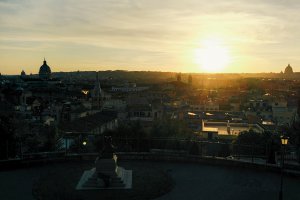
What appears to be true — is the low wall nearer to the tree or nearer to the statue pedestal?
the statue pedestal

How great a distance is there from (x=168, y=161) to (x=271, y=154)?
424 cm

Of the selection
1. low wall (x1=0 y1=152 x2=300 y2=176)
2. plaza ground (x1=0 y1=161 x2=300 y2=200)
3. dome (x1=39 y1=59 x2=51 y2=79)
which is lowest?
plaza ground (x1=0 y1=161 x2=300 y2=200)

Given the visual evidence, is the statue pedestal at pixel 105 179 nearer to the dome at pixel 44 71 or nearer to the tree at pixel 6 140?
the tree at pixel 6 140

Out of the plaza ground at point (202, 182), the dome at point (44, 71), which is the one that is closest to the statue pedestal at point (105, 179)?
the plaza ground at point (202, 182)

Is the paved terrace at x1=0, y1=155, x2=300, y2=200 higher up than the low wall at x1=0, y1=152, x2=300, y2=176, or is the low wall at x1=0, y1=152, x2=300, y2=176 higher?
the low wall at x1=0, y1=152, x2=300, y2=176

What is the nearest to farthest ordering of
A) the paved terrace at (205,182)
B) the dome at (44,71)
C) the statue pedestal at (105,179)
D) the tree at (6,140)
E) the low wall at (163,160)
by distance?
the paved terrace at (205,182), the statue pedestal at (105,179), the low wall at (163,160), the tree at (6,140), the dome at (44,71)

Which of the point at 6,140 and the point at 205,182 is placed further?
the point at 6,140

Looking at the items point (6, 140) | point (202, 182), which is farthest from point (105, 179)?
point (6, 140)

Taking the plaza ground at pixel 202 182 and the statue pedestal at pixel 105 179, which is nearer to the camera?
the plaza ground at pixel 202 182

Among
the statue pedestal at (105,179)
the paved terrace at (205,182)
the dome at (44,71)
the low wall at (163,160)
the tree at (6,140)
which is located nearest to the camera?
the paved terrace at (205,182)

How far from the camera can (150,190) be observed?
43.8 ft

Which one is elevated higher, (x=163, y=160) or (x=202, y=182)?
(x=163, y=160)

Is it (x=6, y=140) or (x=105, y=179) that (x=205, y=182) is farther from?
(x=6, y=140)

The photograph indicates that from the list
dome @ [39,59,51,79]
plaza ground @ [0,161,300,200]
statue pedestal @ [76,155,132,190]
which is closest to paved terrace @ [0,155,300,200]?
plaza ground @ [0,161,300,200]
